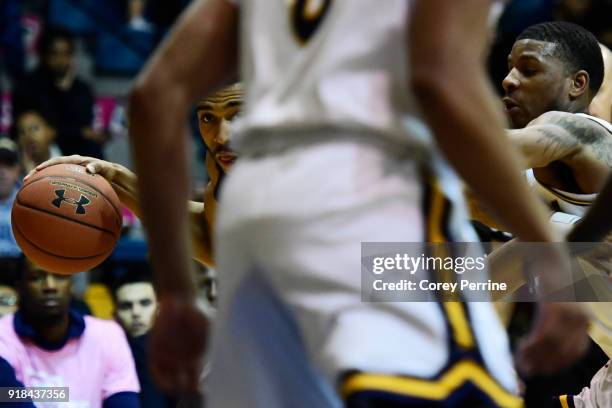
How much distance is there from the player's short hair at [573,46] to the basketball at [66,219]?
170cm

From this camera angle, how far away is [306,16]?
8.09 feet

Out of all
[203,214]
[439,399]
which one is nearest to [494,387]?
[439,399]

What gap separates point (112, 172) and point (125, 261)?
5428 mm

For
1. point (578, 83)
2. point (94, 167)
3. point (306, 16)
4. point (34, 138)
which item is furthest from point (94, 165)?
point (34, 138)

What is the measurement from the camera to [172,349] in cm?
251

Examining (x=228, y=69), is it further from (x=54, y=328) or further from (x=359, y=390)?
(x=54, y=328)

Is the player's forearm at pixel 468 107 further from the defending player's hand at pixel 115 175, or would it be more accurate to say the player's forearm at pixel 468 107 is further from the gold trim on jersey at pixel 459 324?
the defending player's hand at pixel 115 175

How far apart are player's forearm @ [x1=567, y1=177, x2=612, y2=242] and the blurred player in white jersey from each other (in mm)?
544

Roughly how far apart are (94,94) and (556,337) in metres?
10.3

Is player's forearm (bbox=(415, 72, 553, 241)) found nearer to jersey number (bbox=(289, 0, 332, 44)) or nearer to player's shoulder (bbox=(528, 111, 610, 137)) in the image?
jersey number (bbox=(289, 0, 332, 44))

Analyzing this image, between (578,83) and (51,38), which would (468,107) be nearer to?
(578,83)

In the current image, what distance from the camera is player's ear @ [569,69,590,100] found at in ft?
15.8

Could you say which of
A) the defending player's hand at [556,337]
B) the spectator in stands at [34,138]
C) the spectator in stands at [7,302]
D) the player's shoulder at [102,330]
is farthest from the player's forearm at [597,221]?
the spectator in stands at [34,138]

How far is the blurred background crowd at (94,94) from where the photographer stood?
29.1ft
